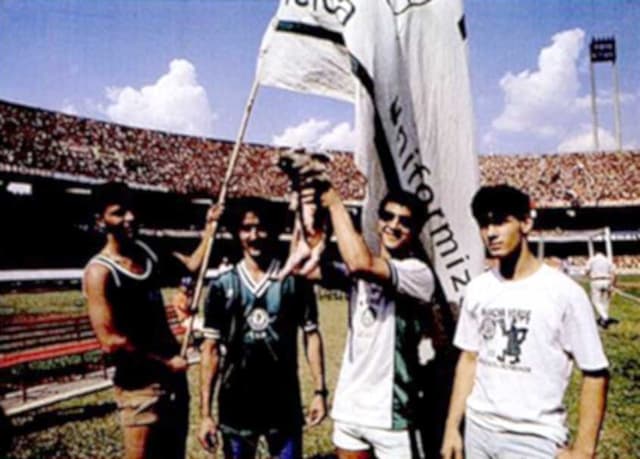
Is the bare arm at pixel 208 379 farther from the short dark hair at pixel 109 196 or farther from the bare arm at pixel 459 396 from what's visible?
the bare arm at pixel 459 396

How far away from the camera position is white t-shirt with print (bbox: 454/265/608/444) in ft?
8.26

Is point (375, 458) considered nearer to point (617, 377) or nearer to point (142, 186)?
point (617, 377)

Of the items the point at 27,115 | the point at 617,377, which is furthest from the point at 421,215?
the point at 27,115

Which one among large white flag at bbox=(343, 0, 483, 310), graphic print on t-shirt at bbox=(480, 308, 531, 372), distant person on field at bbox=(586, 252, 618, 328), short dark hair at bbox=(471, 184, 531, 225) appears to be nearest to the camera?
graphic print on t-shirt at bbox=(480, 308, 531, 372)

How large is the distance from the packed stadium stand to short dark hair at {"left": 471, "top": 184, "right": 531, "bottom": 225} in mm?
20831

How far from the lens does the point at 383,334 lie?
2.96 meters

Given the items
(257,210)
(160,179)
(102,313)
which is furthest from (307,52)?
(160,179)

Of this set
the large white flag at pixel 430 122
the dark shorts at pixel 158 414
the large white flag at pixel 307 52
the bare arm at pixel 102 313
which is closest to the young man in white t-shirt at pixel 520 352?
the large white flag at pixel 430 122

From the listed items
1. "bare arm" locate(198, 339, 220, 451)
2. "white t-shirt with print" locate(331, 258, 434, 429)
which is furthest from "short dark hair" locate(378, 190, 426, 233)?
"bare arm" locate(198, 339, 220, 451)

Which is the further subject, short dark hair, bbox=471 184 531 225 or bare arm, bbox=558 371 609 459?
short dark hair, bbox=471 184 531 225

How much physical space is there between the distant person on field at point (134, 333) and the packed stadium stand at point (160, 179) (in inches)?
787

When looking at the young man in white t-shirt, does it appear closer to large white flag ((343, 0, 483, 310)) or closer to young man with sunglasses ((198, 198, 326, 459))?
large white flag ((343, 0, 483, 310))

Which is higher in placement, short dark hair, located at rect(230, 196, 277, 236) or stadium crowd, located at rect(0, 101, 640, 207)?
stadium crowd, located at rect(0, 101, 640, 207)

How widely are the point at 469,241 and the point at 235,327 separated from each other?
1.36m
